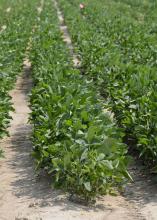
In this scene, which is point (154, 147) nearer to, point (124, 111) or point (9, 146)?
point (124, 111)

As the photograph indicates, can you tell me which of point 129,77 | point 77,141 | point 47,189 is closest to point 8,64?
point 129,77

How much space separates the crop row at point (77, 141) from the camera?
5.54 m

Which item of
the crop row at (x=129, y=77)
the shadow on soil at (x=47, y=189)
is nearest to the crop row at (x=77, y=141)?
the shadow on soil at (x=47, y=189)

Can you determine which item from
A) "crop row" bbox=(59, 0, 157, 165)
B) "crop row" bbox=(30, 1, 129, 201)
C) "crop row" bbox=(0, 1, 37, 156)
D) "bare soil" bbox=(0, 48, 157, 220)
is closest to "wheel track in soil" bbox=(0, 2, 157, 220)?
"bare soil" bbox=(0, 48, 157, 220)

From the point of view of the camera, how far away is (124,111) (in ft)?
24.3

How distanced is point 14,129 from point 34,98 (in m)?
0.88

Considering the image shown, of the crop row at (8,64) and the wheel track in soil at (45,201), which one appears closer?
the wheel track in soil at (45,201)

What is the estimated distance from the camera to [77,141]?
580 cm

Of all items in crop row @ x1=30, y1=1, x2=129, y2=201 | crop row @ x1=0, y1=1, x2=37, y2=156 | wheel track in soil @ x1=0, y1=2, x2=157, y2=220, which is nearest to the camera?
wheel track in soil @ x1=0, y1=2, x2=157, y2=220

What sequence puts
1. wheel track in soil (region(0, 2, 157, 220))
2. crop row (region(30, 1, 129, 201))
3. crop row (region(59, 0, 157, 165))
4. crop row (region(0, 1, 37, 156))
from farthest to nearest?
crop row (region(0, 1, 37, 156)), crop row (region(59, 0, 157, 165)), crop row (region(30, 1, 129, 201)), wheel track in soil (region(0, 2, 157, 220))

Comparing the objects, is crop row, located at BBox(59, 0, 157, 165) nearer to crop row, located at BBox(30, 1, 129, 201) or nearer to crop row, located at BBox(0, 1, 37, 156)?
crop row, located at BBox(30, 1, 129, 201)

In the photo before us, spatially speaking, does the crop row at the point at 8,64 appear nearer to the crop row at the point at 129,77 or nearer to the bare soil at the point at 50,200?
the bare soil at the point at 50,200

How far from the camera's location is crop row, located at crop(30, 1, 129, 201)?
554 cm

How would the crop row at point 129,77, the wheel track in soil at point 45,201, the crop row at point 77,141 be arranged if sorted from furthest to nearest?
the crop row at point 129,77, the crop row at point 77,141, the wheel track in soil at point 45,201
